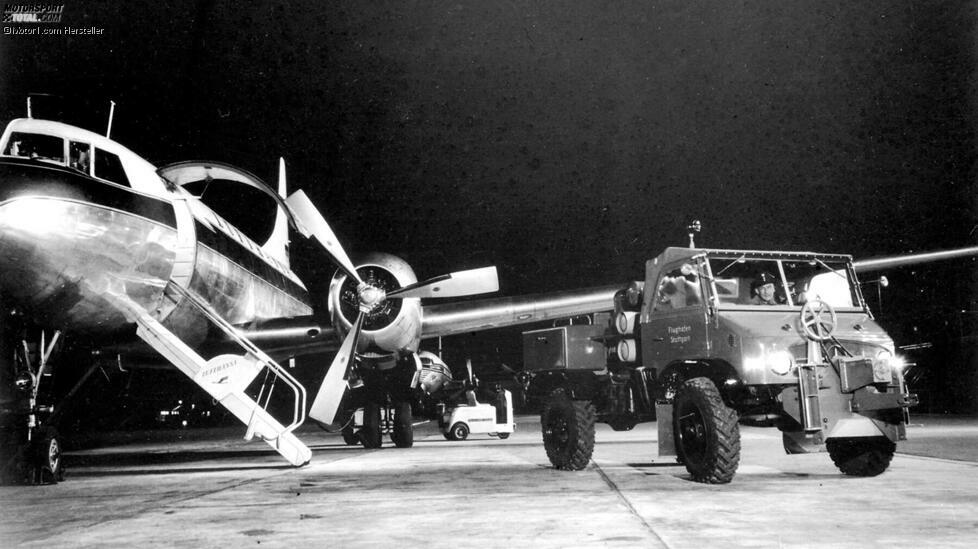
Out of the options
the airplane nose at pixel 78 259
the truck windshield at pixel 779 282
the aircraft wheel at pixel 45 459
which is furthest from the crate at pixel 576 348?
the aircraft wheel at pixel 45 459

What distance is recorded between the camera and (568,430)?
32.6 ft

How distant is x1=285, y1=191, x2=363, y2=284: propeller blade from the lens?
12984 mm

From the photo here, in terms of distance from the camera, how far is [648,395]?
9.13m

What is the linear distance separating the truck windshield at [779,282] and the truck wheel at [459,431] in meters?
14.8

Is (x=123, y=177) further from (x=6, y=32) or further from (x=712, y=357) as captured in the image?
(x=712, y=357)

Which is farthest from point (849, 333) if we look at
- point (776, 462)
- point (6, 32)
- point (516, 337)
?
point (516, 337)

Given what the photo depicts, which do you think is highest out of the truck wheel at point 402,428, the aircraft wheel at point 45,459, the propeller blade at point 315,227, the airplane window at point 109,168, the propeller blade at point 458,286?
the airplane window at point 109,168

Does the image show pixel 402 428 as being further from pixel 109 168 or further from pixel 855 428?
pixel 855 428

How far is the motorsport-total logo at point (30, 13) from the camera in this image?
7.55 meters

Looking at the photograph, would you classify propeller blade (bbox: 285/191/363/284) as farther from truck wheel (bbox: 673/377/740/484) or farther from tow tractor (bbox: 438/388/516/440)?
tow tractor (bbox: 438/388/516/440)

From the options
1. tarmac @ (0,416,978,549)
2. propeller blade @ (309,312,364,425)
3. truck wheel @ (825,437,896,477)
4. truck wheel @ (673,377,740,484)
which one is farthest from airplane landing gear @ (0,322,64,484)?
truck wheel @ (825,437,896,477)

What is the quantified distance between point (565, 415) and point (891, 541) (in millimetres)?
5431

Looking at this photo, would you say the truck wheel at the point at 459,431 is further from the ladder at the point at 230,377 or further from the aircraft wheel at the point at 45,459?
the aircraft wheel at the point at 45,459

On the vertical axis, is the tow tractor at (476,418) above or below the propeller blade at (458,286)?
below
